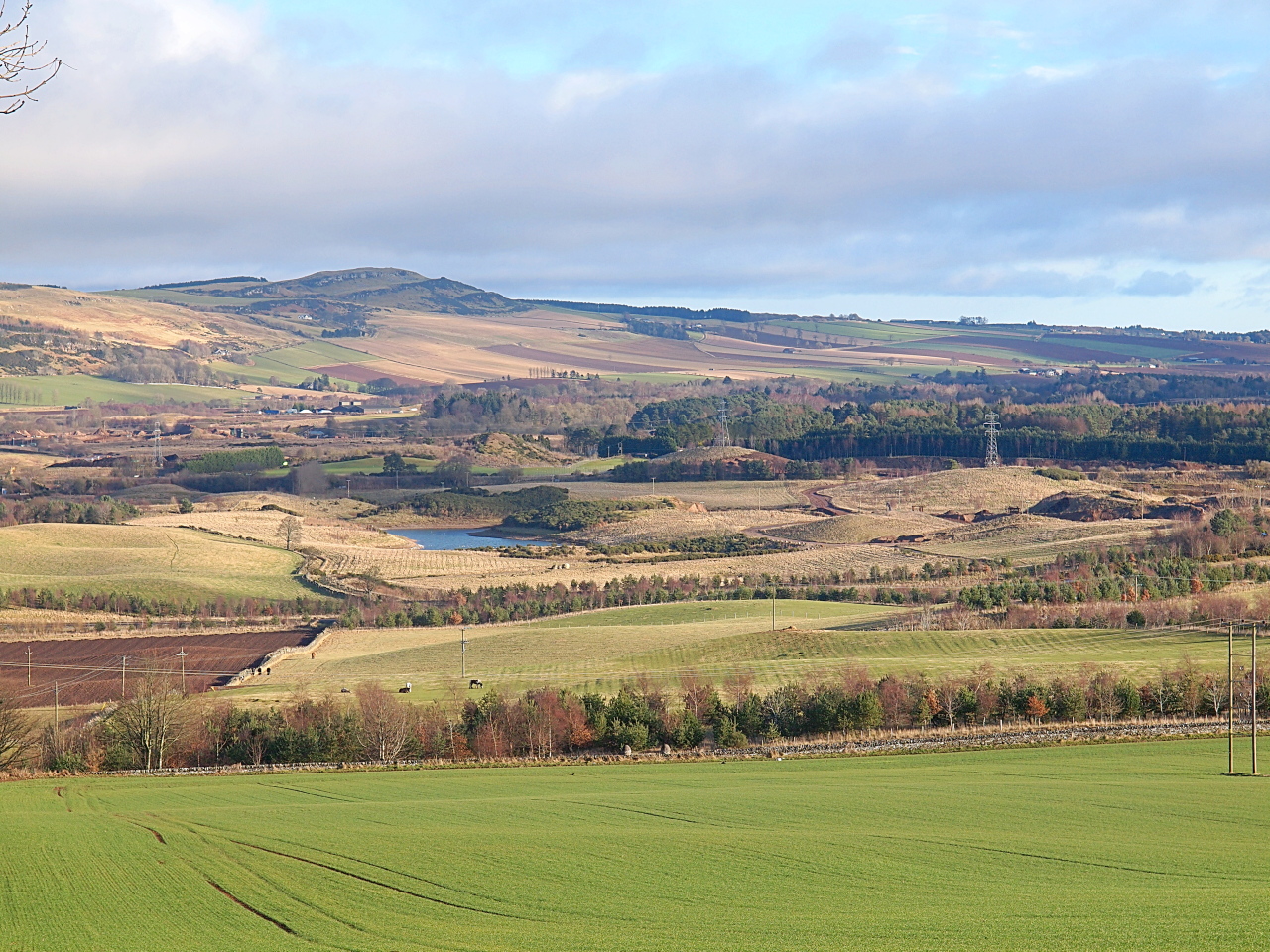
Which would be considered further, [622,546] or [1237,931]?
A: [622,546]

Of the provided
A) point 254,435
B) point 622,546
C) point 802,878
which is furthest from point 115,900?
point 254,435

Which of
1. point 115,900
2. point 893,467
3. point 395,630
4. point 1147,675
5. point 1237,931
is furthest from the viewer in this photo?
point 893,467

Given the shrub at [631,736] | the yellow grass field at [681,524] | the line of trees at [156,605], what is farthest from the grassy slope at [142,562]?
the shrub at [631,736]

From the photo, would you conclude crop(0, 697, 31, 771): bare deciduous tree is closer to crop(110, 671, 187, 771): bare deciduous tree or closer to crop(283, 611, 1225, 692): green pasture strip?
crop(110, 671, 187, 771): bare deciduous tree

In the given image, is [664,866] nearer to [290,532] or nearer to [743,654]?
[743,654]

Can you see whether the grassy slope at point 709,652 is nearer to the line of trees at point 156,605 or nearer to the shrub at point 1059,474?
the line of trees at point 156,605

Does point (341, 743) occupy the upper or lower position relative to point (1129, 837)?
lower

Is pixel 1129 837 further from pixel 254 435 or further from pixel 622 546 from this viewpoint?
pixel 254 435
